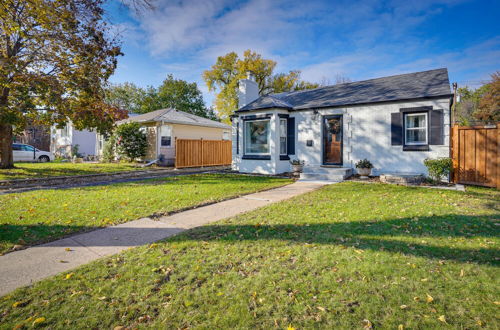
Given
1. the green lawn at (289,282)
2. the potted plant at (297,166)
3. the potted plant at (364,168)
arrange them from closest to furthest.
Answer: the green lawn at (289,282) → the potted plant at (364,168) → the potted plant at (297,166)

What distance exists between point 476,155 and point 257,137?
8.88 m

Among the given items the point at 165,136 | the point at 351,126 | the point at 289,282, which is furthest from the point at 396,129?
the point at 165,136

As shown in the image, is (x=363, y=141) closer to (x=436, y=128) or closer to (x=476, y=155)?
(x=436, y=128)

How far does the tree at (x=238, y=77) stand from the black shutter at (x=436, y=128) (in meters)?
27.8

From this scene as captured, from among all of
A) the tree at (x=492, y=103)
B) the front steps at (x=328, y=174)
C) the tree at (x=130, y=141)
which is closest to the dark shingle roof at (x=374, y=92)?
the front steps at (x=328, y=174)

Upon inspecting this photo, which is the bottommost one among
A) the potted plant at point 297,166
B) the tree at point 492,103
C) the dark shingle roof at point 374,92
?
the potted plant at point 297,166

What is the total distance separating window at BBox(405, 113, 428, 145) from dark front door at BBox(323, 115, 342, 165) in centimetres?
272

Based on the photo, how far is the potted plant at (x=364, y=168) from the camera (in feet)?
35.6

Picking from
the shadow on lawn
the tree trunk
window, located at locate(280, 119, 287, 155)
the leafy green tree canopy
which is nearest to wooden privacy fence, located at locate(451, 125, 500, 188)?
the shadow on lawn

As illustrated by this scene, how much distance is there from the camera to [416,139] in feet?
34.1

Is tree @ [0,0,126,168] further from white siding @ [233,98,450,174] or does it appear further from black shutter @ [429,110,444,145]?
black shutter @ [429,110,444,145]

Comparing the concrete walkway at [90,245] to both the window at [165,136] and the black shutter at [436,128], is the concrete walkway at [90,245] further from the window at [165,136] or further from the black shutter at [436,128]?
the window at [165,136]

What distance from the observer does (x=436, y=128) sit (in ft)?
31.9

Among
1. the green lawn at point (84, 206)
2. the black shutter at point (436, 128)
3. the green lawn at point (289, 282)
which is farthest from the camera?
the black shutter at point (436, 128)
